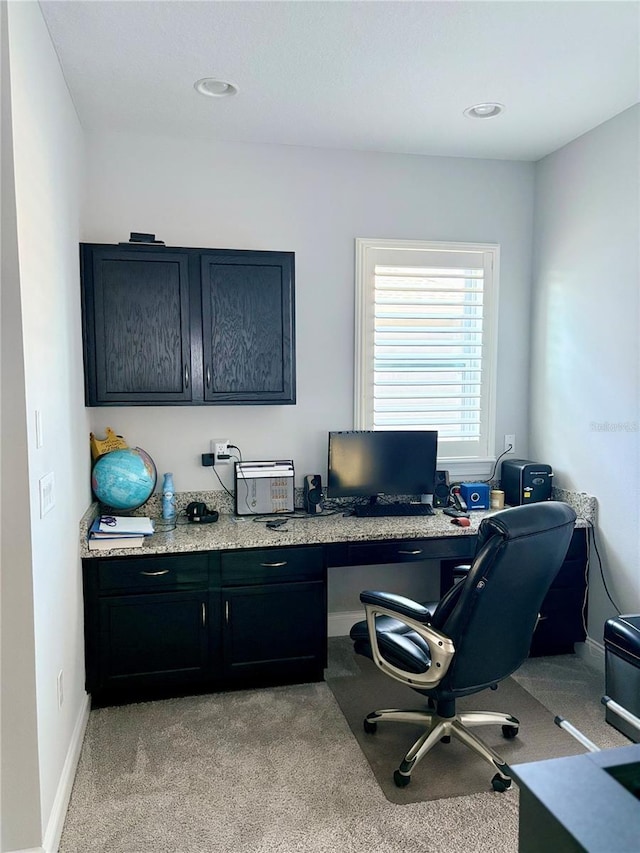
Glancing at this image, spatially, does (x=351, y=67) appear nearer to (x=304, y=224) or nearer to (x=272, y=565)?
(x=304, y=224)

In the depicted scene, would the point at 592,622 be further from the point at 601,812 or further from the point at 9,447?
the point at 9,447

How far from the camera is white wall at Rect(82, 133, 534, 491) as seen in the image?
10.7 ft

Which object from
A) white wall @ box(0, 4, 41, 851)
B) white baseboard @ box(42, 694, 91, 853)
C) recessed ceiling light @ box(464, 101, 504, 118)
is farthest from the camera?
recessed ceiling light @ box(464, 101, 504, 118)

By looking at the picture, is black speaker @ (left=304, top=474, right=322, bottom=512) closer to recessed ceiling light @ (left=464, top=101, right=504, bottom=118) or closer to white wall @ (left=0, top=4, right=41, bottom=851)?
white wall @ (left=0, top=4, right=41, bottom=851)

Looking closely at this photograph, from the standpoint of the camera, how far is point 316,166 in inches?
136

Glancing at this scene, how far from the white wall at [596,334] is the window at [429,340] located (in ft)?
1.13

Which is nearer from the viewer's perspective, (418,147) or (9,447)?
(9,447)

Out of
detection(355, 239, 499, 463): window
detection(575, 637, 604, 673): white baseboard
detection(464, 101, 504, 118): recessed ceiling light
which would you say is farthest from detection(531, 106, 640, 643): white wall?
detection(464, 101, 504, 118): recessed ceiling light

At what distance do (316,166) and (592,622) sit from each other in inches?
118

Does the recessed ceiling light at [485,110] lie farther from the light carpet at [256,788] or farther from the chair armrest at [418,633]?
the light carpet at [256,788]

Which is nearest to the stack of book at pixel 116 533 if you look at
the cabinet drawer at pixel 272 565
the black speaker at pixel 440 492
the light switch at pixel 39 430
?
the cabinet drawer at pixel 272 565

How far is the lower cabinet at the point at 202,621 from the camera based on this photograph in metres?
2.81

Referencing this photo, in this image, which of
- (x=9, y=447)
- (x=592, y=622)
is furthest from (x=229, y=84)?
(x=592, y=622)

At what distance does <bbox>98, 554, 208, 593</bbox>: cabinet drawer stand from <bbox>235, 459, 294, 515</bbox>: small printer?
1.72 ft
